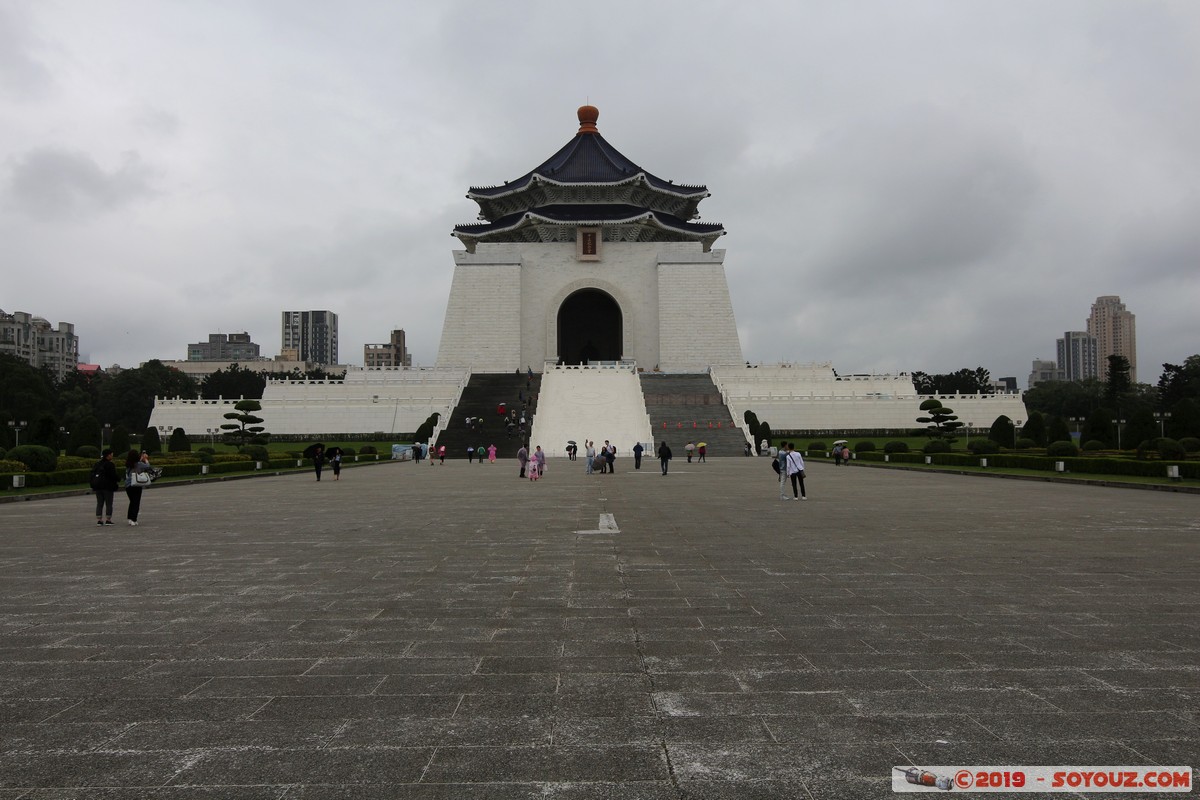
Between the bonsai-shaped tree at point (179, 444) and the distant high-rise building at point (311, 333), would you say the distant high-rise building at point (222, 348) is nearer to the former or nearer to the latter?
the distant high-rise building at point (311, 333)

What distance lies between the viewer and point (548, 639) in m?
4.23

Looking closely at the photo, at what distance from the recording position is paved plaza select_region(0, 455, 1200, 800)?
8.89 ft

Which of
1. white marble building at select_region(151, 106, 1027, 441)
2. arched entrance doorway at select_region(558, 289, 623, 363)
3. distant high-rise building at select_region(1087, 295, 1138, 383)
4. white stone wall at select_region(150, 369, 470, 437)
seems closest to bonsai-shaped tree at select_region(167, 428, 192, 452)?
white stone wall at select_region(150, 369, 470, 437)

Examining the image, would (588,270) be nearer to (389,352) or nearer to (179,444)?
(179,444)

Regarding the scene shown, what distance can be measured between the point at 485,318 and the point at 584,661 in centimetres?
4259

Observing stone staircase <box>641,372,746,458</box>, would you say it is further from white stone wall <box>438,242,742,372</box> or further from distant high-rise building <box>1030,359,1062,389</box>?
distant high-rise building <box>1030,359,1062,389</box>

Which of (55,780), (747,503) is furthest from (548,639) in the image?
Result: (747,503)

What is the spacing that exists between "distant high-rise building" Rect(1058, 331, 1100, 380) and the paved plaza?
440 feet

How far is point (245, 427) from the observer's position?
37625mm

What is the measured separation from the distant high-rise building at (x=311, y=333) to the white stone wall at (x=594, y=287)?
119763 mm

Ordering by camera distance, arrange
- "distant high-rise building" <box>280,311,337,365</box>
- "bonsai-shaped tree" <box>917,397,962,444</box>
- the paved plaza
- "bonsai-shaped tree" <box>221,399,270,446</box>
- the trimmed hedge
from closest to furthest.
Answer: the paved plaza → the trimmed hedge → "bonsai-shaped tree" <box>221,399,270,446</box> → "bonsai-shaped tree" <box>917,397,962,444</box> → "distant high-rise building" <box>280,311,337,365</box>

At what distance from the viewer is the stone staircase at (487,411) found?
30.1 metres

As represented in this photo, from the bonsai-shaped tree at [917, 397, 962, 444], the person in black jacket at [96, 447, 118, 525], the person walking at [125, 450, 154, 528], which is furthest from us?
the bonsai-shaped tree at [917, 397, 962, 444]

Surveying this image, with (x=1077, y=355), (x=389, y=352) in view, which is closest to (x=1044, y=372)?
(x=1077, y=355)
